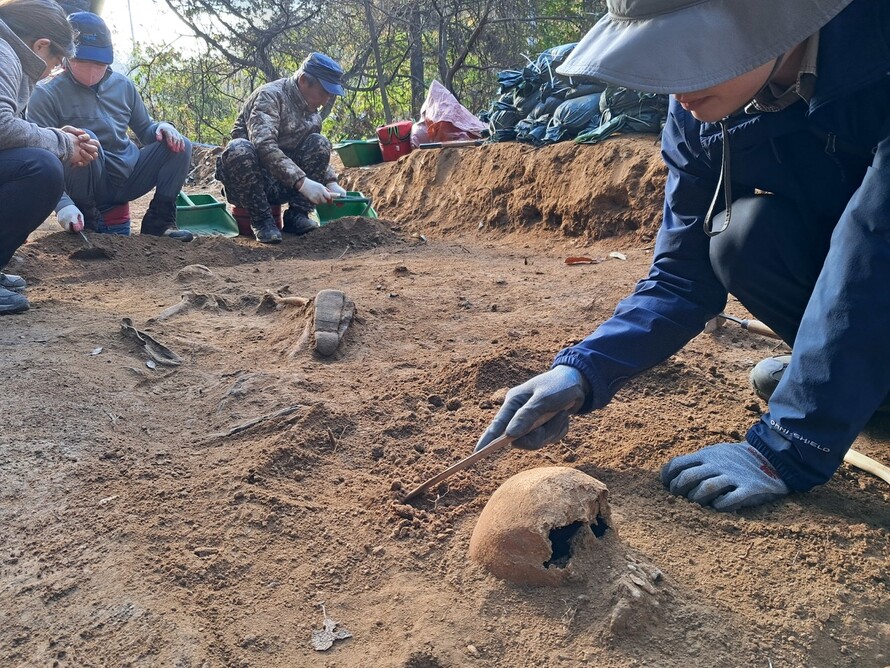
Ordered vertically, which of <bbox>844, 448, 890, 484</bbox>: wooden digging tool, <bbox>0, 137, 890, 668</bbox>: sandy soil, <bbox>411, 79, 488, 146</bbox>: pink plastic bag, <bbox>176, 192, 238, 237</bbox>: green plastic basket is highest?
<bbox>411, 79, 488, 146</bbox>: pink plastic bag

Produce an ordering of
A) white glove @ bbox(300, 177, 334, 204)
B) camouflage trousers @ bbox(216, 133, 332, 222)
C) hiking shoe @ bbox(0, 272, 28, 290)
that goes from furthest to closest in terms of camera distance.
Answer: camouflage trousers @ bbox(216, 133, 332, 222) < white glove @ bbox(300, 177, 334, 204) < hiking shoe @ bbox(0, 272, 28, 290)

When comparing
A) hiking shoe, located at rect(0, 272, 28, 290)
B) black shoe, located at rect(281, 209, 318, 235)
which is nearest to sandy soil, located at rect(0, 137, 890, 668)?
hiking shoe, located at rect(0, 272, 28, 290)

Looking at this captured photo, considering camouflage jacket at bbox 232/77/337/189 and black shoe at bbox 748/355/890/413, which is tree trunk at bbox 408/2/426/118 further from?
black shoe at bbox 748/355/890/413

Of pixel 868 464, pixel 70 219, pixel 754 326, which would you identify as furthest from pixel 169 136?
pixel 868 464

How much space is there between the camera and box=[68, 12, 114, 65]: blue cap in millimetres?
4680

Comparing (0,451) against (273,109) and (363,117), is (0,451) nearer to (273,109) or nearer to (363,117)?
(273,109)

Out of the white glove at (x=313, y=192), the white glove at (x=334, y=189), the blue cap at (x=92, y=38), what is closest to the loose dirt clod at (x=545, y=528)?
the white glove at (x=313, y=192)

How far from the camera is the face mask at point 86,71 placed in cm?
483

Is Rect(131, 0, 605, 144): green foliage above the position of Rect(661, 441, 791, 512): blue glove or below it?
above

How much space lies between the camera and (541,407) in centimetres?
180

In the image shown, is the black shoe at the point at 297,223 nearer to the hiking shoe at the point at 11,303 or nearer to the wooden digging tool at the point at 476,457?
the hiking shoe at the point at 11,303

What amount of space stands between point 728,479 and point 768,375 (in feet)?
2.08

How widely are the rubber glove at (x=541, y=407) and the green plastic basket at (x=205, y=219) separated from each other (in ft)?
15.5

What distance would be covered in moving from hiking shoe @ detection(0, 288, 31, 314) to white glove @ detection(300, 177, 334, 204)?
2340 mm
